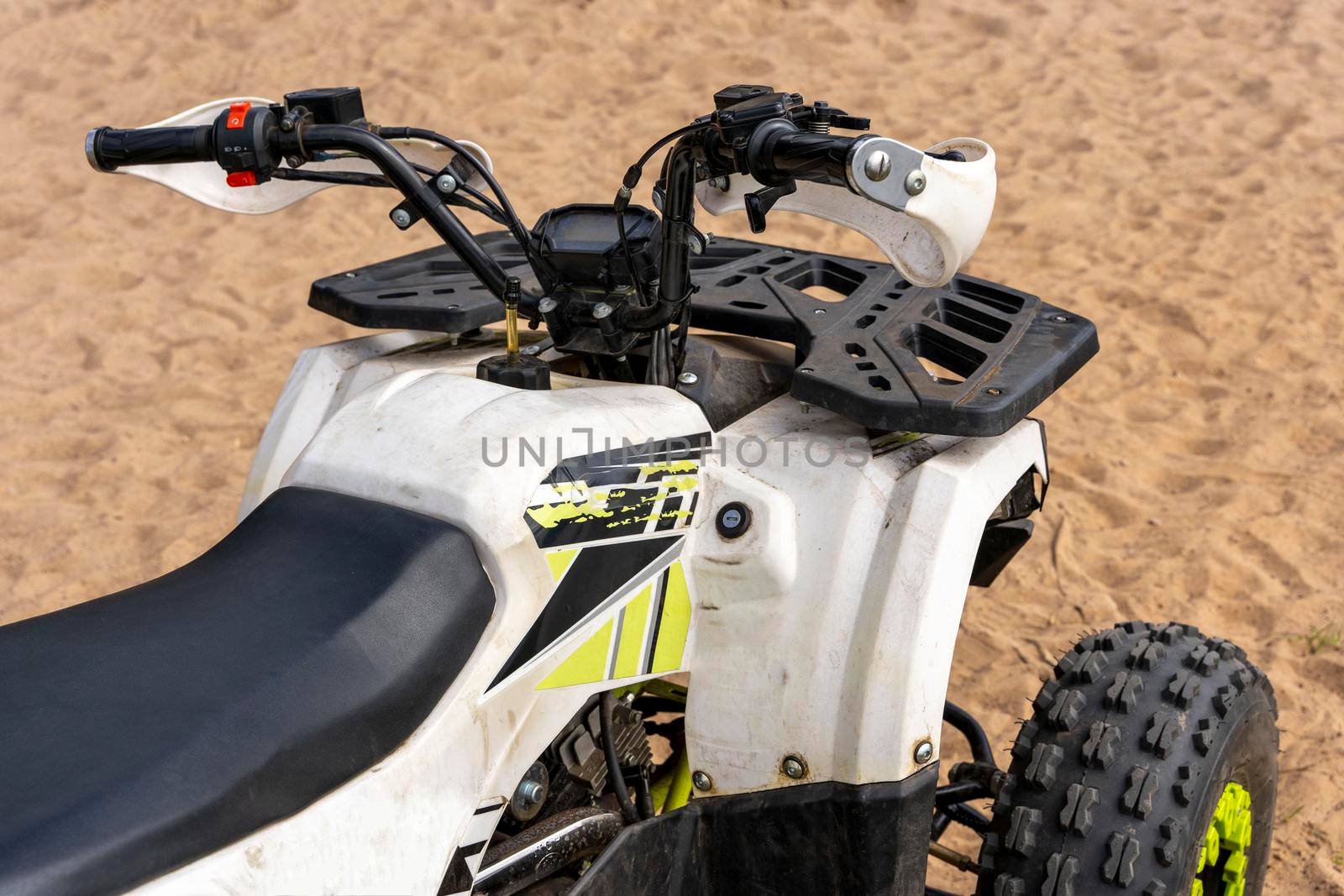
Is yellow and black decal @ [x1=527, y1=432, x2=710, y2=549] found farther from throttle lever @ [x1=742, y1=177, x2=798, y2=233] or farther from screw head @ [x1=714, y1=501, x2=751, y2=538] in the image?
throttle lever @ [x1=742, y1=177, x2=798, y2=233]

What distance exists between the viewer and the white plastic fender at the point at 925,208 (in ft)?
4.58

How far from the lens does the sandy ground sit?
3.50 metres

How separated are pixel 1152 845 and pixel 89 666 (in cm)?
131

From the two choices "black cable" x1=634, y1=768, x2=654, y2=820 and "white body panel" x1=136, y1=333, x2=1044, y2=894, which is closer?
"white body panel" x1=136, y1=333, x2=1044, y2=894

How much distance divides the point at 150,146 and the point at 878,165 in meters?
0.99

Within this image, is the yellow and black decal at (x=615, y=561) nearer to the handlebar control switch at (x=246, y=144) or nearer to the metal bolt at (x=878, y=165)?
the metal bolt at (x=878, y=165)

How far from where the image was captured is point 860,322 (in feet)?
6.48

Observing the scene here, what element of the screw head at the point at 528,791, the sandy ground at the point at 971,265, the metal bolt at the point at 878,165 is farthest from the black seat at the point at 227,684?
the sandy ground at the point at 971,265

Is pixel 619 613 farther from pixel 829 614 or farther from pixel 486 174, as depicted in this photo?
pixel 486 174

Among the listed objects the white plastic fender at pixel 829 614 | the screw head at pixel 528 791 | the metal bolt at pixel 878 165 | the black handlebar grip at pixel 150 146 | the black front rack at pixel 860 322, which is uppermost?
the black handlebar grip at pixel 150 146

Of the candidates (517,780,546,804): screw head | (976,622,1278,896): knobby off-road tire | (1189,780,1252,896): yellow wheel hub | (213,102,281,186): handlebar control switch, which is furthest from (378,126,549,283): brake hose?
(1189,780,1252,896): yellow wheel hub

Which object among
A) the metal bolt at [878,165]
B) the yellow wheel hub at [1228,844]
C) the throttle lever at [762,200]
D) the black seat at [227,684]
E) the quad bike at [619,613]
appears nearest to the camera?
the black seat at [227,684]

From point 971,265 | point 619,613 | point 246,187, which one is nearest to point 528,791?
point 619,613

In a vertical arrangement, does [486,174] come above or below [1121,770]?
above
